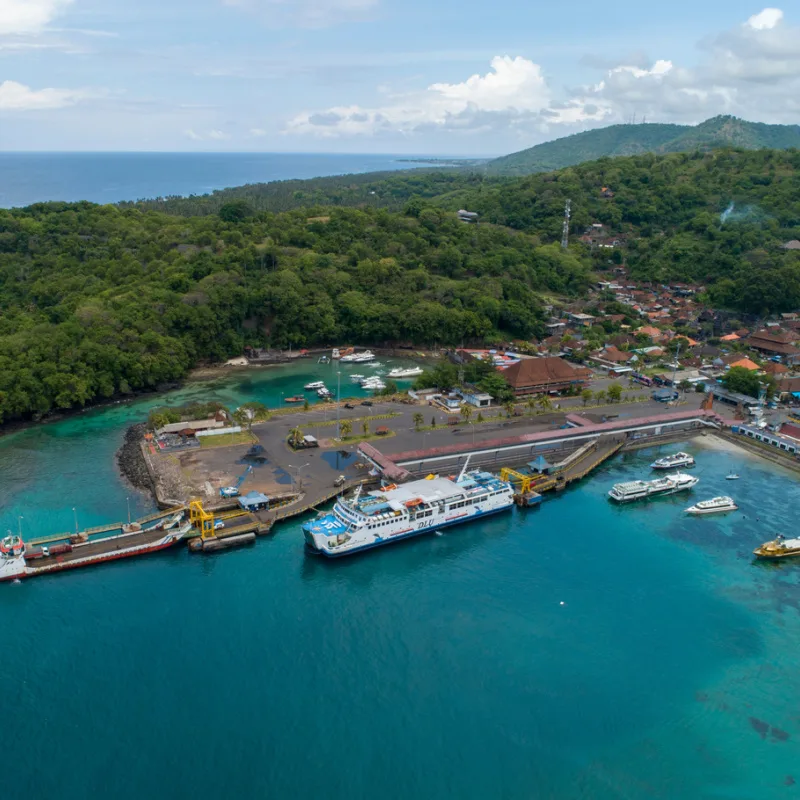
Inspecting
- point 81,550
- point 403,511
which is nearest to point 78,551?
point 81,550

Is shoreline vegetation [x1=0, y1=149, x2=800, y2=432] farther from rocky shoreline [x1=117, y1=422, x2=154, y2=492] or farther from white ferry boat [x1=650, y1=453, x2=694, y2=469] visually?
white ferry boat [x1=650, y1=453, x2=694, y2=469]

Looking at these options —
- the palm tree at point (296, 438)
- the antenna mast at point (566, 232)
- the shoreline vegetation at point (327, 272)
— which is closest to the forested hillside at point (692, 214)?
the shoreline vegetation at point (327, 272)

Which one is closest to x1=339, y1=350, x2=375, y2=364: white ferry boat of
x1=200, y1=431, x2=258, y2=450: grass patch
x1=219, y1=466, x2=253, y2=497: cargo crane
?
x1=200, y1=431, x2=258, y2=450: grass patch

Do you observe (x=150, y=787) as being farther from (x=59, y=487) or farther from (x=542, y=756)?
(x=59, y=487)

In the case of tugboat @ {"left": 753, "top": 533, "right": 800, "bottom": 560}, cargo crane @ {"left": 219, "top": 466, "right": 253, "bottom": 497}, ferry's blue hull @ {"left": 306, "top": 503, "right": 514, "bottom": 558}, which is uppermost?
cargo crane @ {"left": 219, "top": 466, "right": 253, "bottom": 497}

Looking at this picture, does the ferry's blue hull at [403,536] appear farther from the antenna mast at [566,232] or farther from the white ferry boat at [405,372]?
the antenna mast at [566,232]
